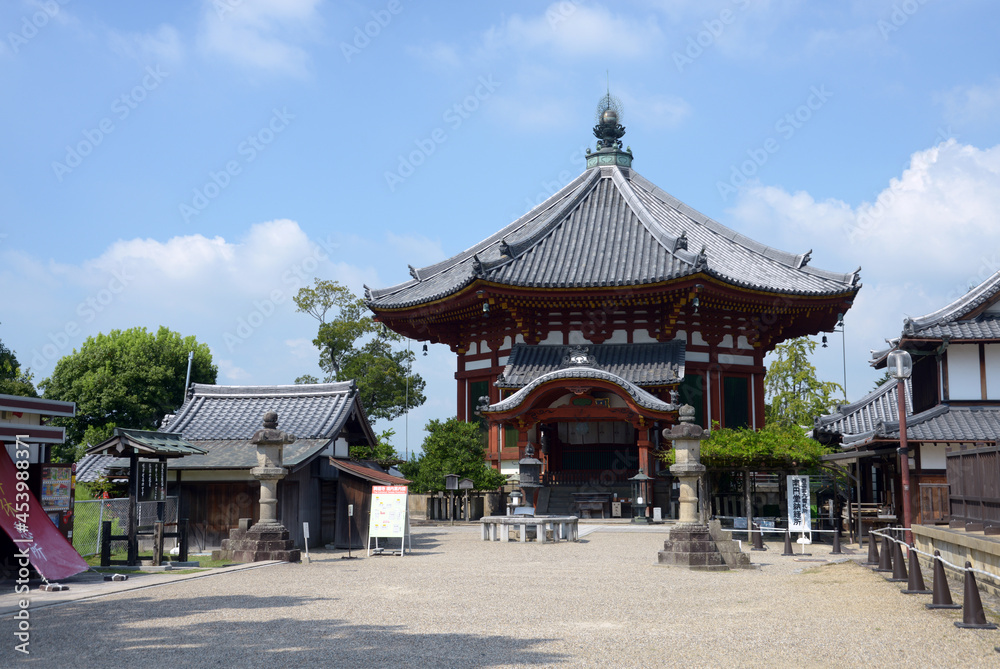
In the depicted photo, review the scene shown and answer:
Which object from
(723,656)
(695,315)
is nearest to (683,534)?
(723,656)

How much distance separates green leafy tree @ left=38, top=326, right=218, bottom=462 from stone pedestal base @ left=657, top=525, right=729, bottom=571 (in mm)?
44023

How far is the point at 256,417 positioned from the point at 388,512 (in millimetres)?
5623

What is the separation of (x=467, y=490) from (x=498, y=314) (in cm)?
818

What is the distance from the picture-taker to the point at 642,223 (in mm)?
41281

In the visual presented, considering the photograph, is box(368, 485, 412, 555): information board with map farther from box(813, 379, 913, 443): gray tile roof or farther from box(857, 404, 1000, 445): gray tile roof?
box(813, 379, 913, 443): gray tile roof

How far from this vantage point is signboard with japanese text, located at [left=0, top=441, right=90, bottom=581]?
46.4ft

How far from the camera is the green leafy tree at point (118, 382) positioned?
181 ft

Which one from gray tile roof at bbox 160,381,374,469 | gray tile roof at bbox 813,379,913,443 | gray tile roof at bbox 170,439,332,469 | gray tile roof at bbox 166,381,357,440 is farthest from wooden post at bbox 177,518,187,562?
gray tile roof at bbox 813,379,913,443

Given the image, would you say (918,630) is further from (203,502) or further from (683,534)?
(203,502)

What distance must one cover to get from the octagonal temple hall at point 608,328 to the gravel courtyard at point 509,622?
15.7 meters

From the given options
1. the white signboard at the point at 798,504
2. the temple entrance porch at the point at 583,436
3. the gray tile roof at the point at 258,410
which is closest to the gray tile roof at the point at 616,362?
the temple entrance porch at the point at 583,436

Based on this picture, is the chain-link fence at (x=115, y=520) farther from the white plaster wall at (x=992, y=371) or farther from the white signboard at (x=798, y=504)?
the white plaster wall at (x=992, y=371)

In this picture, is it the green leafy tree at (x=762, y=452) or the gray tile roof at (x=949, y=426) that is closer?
the gray tile roof at (x=949, y=426)

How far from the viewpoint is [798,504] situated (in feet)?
80.3
